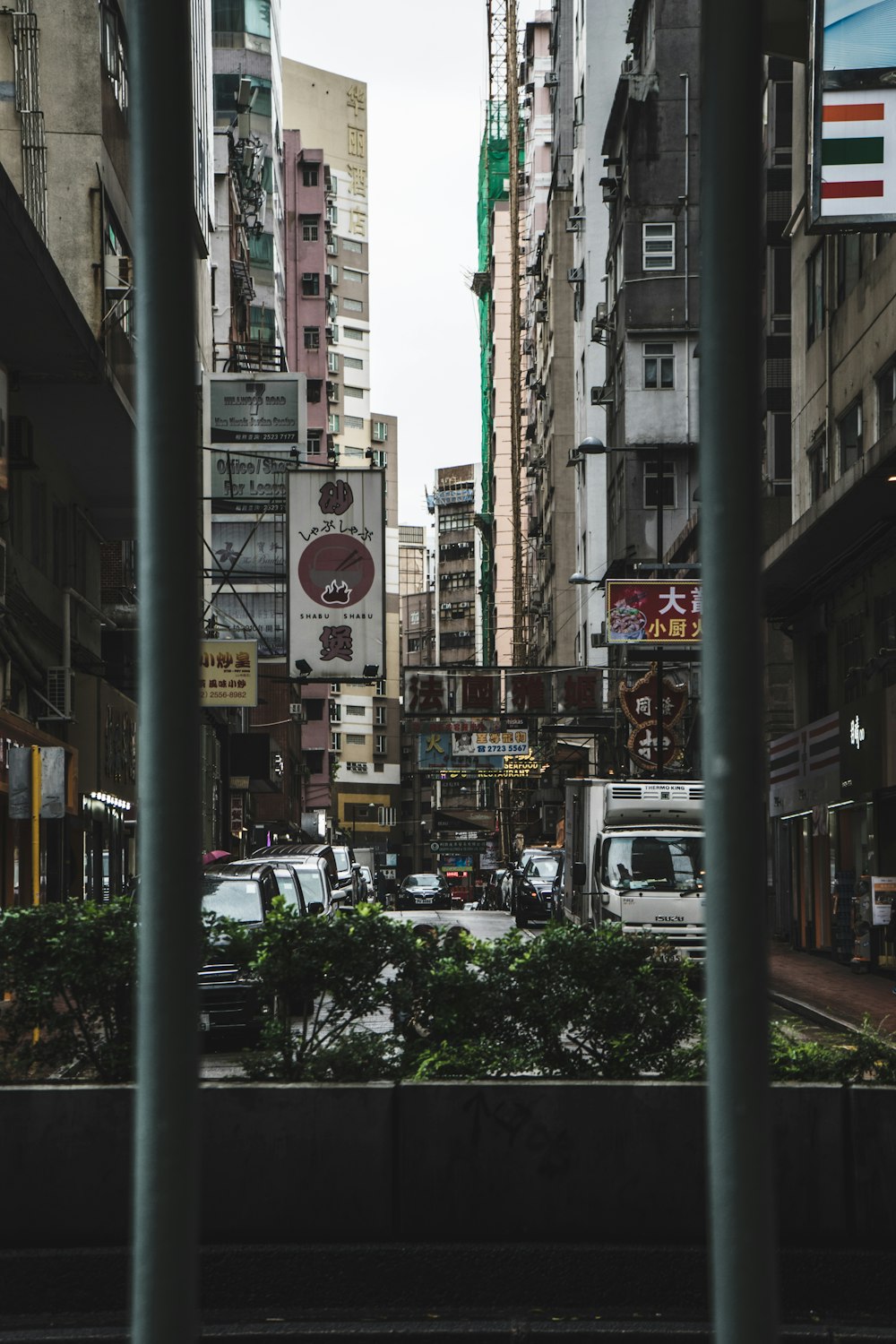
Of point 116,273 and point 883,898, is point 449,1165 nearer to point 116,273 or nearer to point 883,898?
point 883,898

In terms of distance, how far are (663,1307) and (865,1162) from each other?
36.6 inches

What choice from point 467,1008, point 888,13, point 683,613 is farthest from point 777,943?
point 467,1008

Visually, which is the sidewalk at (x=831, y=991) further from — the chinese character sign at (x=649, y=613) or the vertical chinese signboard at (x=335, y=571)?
the vertical chinese signboard at (x=335, y=571)

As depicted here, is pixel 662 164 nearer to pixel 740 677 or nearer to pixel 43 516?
pixel 43 516

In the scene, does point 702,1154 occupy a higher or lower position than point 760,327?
lower

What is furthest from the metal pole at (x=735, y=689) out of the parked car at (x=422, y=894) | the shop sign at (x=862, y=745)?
the parked car at (x=422, y=894)

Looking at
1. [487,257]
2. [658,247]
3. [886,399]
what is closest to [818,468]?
[886,399]

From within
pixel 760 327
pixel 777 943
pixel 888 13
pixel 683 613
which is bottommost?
pixel 777 943

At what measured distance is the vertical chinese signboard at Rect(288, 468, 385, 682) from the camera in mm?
30422

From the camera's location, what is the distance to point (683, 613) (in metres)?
37.1

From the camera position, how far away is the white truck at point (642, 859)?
78.9ft

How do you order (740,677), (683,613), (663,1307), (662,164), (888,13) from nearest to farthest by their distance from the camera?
1. (740,677)
2. (663,1307)
3. (888,13)
4. (683,613)
5. (662,164)

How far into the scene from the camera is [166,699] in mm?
2721

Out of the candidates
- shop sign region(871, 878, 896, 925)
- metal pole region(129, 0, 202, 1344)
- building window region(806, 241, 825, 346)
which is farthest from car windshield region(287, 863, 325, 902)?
metal pole region(129, 0, 202, 1344)
